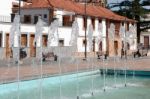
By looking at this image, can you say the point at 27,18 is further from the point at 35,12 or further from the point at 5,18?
the point at 5,18

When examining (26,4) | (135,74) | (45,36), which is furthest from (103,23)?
(135,74)

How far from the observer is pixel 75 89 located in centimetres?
1995

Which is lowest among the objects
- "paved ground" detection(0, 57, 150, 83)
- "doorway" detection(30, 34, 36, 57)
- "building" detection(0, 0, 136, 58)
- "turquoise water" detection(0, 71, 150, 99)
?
"turquoise water" detection(0, 71, 150, 99)

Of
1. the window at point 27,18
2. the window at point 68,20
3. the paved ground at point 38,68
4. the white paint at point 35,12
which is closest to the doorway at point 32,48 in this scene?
the paved ground at point 38,68

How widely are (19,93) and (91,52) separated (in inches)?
1194

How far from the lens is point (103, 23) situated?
51750 millimetres

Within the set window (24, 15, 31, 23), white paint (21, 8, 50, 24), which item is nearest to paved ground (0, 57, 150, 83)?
white paint (21, 8, 50, 24)

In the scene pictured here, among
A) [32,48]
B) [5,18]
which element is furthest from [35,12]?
[32,48]

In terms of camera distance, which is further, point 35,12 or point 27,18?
point 27,18

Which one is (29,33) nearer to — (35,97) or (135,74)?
(135,74)

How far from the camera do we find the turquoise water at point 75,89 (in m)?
17.4

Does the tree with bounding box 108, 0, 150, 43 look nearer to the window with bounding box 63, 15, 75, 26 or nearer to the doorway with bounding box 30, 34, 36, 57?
the window with bounding box 63, 15, 75, 26

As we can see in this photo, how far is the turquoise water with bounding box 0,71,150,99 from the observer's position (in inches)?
685

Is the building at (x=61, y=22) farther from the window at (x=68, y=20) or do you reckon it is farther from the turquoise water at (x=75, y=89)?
the turquoise water at (x=75, y=89)
